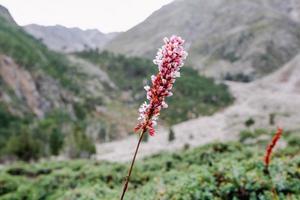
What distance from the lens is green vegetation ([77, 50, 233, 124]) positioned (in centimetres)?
13512

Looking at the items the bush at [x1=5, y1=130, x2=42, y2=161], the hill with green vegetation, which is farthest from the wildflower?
the hill with green vegetation

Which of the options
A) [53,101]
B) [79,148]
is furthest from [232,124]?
→ [53,101]

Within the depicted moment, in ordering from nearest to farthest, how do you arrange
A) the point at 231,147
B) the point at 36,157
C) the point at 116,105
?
the point at 231,147, the point at 36,157, the point at 116,105

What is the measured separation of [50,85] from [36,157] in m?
68.5

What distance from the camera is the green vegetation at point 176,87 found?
135125 mm

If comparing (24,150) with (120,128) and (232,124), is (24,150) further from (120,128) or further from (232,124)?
(120,128)

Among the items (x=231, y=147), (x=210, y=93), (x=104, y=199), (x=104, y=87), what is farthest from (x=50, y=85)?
(x=104, y=199)

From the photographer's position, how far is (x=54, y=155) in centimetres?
6241

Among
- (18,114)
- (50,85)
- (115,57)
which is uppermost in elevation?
(115,57)

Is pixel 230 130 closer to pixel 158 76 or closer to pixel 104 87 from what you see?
pixel 158 76

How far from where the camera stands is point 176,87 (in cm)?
15188

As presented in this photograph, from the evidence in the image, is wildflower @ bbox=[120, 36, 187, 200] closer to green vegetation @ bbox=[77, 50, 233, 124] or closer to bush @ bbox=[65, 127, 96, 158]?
bush @ bbox=[65, 127, 96, 158]

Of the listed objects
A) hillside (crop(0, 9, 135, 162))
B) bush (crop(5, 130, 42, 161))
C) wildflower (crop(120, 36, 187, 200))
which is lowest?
bush (crop(5, 130, 42, 161))

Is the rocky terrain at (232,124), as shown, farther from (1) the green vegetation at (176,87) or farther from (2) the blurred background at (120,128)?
(1) the green vegetation at (176,87)
